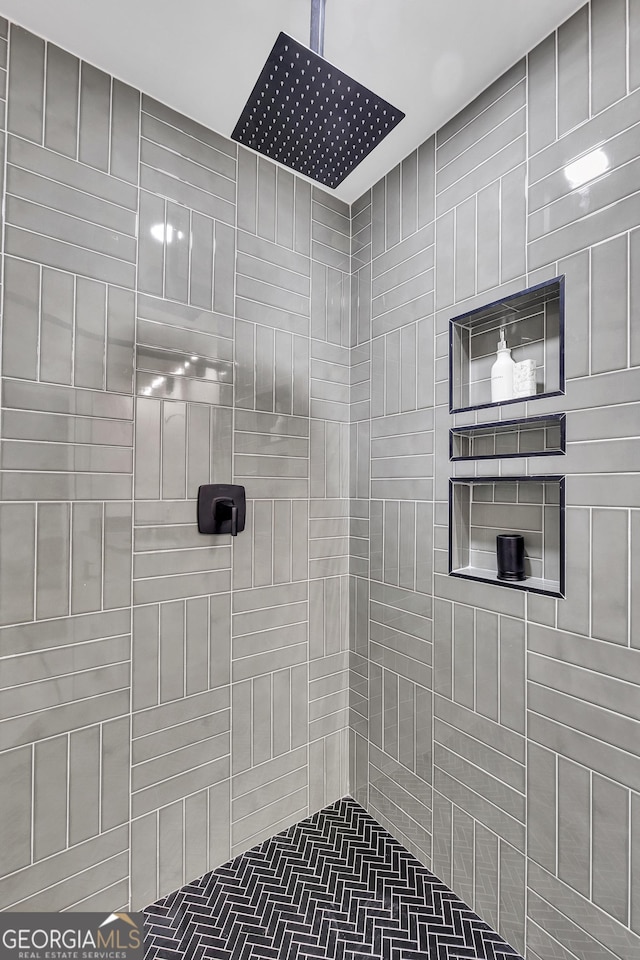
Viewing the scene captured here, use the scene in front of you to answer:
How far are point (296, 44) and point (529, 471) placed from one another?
1001mm

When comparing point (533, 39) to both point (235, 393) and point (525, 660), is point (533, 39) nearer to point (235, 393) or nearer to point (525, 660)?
point (235, 393)

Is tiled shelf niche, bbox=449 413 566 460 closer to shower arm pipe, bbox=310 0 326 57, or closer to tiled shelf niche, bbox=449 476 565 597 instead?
tiled shelf niche, bbox=449 476 565 597

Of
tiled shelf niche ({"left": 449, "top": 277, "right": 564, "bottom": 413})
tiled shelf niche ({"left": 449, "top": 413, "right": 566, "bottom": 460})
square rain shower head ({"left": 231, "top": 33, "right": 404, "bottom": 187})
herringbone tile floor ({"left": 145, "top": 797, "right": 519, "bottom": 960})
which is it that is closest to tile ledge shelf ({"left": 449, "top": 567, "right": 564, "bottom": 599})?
tiled shelf niche ({"left": 449, "top": 413, "right": 566, "bottom": 460})

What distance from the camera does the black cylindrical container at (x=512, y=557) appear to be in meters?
1.16

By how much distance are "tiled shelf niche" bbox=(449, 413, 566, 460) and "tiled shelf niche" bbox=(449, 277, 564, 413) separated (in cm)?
6

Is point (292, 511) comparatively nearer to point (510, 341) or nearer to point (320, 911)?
point (510, 341)

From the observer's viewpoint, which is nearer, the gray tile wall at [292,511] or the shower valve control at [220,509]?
the gray tile wall at [292,511]

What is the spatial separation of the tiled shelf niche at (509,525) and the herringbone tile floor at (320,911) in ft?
2.88

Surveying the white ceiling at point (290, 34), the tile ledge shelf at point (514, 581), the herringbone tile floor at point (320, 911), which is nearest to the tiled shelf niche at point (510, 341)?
the tile ledge shelf at point (514, 581)

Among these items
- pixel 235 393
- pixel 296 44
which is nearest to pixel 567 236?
pixel 296 44

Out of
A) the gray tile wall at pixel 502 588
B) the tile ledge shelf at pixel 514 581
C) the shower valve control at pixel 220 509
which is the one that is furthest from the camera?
the shower valve control at pixel 220 509

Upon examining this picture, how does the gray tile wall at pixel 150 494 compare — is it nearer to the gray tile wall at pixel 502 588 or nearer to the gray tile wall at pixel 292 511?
the gray tile wall at pixel 292 511

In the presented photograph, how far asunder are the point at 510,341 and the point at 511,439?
0.87 feet

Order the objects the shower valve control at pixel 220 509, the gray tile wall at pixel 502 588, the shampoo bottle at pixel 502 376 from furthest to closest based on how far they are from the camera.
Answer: the shower valve control at pixel 220 509
the shampoo bottle at pixel 502 376
the gray tile wall at pixel 502 588
